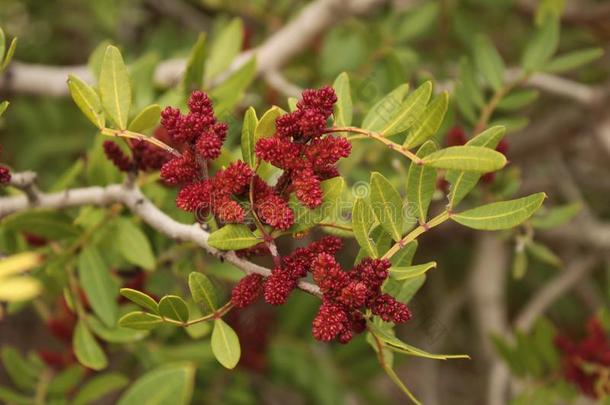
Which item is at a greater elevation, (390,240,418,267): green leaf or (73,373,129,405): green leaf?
(390,240,418,267): green leaf

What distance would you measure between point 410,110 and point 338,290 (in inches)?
11.9

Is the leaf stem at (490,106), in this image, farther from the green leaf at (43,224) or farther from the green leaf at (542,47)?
the green leaf at (43,224)

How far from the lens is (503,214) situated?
1.05 metres

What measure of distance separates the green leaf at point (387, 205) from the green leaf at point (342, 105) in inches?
6.5

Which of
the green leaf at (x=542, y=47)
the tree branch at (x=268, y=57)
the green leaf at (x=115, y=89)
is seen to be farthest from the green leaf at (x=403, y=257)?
the tree branch at (x=268, y=57)

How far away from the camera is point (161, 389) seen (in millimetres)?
1576

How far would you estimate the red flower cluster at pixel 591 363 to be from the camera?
170 cm

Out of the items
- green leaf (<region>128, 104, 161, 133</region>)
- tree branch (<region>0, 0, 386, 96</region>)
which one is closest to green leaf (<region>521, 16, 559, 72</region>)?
tree branch (<region>0, 0, 386, 96</region>)

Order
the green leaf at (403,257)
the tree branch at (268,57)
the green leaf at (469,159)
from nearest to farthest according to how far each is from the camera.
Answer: the green leaf at (469,159)
the green leaf at (403,257)
the tree branch at (268,57)

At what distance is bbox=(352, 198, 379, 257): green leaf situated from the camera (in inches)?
40.6

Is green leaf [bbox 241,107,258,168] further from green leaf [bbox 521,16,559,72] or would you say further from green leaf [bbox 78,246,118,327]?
green leaf [bbox 521,16,559,72]

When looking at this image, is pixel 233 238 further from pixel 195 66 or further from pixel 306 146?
pixel 195 66

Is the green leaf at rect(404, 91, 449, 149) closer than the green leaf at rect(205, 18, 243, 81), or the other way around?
the green leaf at rect(404, 91, 449, 149)

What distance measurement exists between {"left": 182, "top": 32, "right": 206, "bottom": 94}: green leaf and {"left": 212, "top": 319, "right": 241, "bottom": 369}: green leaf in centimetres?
64
